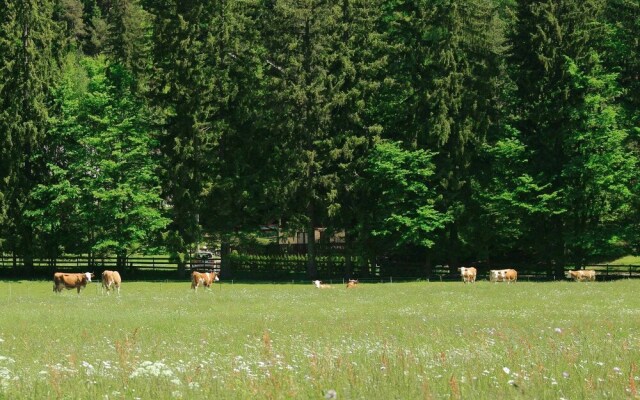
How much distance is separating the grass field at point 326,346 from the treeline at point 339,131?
19.4 metres

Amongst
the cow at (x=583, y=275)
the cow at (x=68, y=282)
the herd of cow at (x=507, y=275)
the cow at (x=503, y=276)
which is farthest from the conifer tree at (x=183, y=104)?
the cow at (x=583, y=275)

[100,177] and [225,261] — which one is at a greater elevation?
[100,177]

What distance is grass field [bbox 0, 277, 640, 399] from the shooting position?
28.5 feet

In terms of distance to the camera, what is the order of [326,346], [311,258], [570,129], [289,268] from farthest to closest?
1. [289,268]
2. [311,258]
3. [570,129]
4. [326,346]

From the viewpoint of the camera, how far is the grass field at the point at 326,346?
8672 mm

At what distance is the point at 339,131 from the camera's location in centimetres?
5975

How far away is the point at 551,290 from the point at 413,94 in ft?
83.1

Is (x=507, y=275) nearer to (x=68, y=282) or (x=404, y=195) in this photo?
(x=404, y=195)

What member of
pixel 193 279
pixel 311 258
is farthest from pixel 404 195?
pixel 193 279

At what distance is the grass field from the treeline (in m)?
19.4

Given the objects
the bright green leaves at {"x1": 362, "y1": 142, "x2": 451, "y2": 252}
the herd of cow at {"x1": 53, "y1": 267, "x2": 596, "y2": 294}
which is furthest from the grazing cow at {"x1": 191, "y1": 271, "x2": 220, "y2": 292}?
the bright green leaves at {"x1": 362, "y1": 142, "x2": 451, "y2": 252}

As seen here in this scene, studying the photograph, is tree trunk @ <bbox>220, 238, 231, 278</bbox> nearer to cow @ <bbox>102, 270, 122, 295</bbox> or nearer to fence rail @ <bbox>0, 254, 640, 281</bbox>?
fence rail @ <bbox>0, 254, 640, 281</bbox>

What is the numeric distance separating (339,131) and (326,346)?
47.0 metres

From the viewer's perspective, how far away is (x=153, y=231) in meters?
59.7
